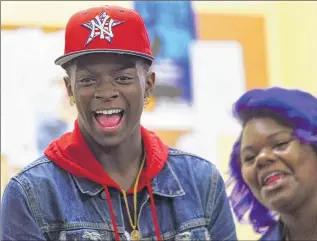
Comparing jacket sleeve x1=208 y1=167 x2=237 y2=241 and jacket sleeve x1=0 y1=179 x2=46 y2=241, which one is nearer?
jacket sleeve x1=0 y1=179 x2=46 y2=241

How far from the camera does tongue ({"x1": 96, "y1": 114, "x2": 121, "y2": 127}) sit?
4.80ft

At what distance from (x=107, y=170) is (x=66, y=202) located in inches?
5.3

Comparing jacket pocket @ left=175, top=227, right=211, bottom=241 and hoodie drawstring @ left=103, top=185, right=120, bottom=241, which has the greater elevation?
hoodie drawstring @ left=103, top=185, right=120, bottom=241

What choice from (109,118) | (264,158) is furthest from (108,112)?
(264,158)

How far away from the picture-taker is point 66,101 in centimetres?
254

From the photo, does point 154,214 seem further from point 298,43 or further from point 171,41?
point 298,43

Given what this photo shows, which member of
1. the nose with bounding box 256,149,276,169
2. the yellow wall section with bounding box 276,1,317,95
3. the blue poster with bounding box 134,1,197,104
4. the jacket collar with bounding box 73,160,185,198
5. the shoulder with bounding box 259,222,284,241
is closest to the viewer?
the jacket collar with bounding box 73,160,185,198

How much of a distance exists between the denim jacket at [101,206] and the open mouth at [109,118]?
16 centimetres

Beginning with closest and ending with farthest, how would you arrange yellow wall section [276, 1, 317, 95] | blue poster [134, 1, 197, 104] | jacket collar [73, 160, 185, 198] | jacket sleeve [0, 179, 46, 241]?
jacket sleeve [0, 179, 46, 241]
jacket collar [73, 160, 185, 198]
blue poster [134, 1, 197, 104]
yellow wall section [276, 1, 317, 95]

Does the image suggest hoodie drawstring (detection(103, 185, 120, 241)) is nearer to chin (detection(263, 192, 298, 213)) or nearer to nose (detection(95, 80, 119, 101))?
nose (detection(95, 80, 119, 101))

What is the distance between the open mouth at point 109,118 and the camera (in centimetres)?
146

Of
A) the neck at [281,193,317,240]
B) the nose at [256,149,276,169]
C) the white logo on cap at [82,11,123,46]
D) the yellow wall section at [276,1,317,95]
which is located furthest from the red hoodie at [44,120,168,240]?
the yellow wall section at [276,1,317,95]

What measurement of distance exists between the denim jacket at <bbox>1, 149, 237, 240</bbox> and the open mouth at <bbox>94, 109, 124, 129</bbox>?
159mm

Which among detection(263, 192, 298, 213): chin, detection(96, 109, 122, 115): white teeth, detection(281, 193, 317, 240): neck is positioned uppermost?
detection(96, 109, 122, 115): white teeth
